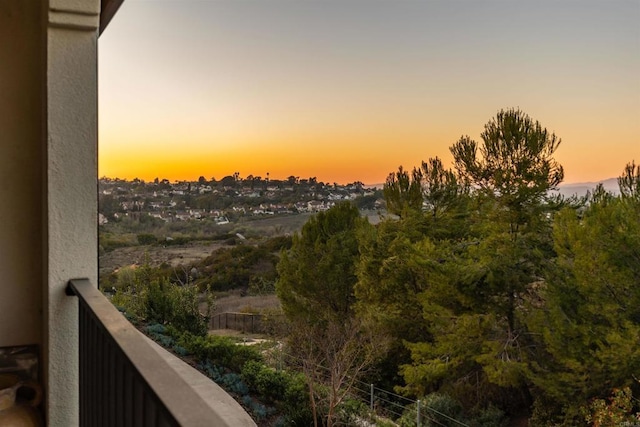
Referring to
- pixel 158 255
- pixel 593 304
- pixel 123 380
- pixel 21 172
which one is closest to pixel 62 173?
pixel 21 172

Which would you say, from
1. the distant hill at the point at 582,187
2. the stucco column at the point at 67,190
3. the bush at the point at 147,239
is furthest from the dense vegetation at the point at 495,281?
the stucco column at the point at 67,190

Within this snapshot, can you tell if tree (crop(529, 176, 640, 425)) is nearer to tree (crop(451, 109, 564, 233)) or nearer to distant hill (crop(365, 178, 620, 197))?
distant hill (crop(365, 178, 620, 197))

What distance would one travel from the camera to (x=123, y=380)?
2.34ft

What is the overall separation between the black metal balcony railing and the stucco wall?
0.35m

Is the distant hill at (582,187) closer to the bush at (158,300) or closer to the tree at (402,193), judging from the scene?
the tree at (402,193)

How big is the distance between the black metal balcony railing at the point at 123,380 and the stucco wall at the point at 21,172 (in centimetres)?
35

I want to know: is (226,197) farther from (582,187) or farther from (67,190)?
(67,190)

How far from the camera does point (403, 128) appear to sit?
1606 centimetres

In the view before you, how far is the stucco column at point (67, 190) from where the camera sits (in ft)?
4.39

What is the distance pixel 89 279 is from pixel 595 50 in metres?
17.4

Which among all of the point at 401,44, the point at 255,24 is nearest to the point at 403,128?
the point at 401,44

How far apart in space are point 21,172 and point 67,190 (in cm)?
30

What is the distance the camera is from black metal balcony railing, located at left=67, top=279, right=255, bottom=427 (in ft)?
1.46

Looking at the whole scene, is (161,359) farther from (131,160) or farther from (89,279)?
(131,160)
